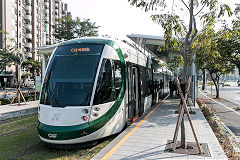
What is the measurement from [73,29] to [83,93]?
36.2 meters

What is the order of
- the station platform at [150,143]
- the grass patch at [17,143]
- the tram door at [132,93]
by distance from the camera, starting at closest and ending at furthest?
the station platform at [150,143] < the grass patch at [17,143] < the tram door at [132,93]

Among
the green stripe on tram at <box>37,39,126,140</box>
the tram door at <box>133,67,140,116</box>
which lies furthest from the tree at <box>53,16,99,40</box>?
the green stripe on tram at <box>37,39,126,140</box>

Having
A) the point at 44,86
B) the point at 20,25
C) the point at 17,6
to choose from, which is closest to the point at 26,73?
the point at 20,25

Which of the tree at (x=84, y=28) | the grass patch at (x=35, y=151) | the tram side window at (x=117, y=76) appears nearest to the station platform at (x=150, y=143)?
the grass patch at (x=35, y=151)

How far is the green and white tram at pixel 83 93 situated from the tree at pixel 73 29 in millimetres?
33634

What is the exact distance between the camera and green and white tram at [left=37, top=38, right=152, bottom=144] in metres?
5.75

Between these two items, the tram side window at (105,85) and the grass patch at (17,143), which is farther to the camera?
the tram side window at (105,85)

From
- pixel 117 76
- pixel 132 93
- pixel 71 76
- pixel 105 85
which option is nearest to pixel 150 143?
pixel 105 85

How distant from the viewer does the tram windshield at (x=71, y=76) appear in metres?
6.02

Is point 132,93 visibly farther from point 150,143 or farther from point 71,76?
point 71,76

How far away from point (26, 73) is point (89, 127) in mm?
48824

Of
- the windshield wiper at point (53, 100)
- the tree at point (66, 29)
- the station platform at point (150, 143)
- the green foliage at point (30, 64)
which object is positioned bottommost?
the station platform at point (150, 143)

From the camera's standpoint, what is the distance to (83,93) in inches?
237

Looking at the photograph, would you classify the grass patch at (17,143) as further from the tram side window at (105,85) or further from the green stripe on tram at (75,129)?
the tram side window at (105,85)
